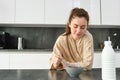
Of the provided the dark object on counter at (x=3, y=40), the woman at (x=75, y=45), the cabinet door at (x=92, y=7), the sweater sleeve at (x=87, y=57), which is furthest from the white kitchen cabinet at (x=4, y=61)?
the sweater sleeve at (x=87, y=57)

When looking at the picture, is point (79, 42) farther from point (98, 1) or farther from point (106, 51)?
point (98, 1)

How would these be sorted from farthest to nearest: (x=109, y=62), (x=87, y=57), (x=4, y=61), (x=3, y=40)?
(x=3, y=40) < (x=4, y=61) < (x=87, y=57) < (x=109, y=62)

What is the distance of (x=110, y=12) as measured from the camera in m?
3.18

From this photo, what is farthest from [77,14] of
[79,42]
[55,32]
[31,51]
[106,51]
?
[55,32]

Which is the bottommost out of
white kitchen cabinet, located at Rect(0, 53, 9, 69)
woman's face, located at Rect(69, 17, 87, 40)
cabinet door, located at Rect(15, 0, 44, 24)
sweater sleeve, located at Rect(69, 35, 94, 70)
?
white kitchen cabinet, located at Rect(0, 53, 9, 69)

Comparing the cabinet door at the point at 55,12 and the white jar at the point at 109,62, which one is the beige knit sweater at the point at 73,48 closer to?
the white jar at the point at 109,62

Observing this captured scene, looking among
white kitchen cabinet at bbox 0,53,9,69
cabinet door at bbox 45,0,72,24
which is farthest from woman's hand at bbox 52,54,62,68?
cabinet door at bbox 45,0,72,24

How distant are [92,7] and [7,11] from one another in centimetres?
134

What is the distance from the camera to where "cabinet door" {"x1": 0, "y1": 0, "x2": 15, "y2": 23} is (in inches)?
121

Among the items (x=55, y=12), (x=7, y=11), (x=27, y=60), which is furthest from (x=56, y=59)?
(x=7, y=11)

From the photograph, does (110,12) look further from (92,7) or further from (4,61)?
(4,61)

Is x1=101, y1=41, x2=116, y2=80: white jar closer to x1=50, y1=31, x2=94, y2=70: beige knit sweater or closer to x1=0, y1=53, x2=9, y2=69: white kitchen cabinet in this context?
x1=50, y1=31, x2=94, y2=70: beige knit sweater

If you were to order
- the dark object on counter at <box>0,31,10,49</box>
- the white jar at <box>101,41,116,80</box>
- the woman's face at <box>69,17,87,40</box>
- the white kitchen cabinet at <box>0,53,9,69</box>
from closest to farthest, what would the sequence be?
the white jar at <box>101,41,116,80</box>, the woman's face at <box>69,17,87,40</box>, the white kitchen cabinet at <box>0,53,9,69</box>, the dark object on counter at <box>0,31,10,49</box>

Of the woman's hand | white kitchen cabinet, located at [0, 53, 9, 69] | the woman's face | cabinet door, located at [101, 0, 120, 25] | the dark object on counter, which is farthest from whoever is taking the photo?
cabinet door, located at [101, 0, 120, 25]
